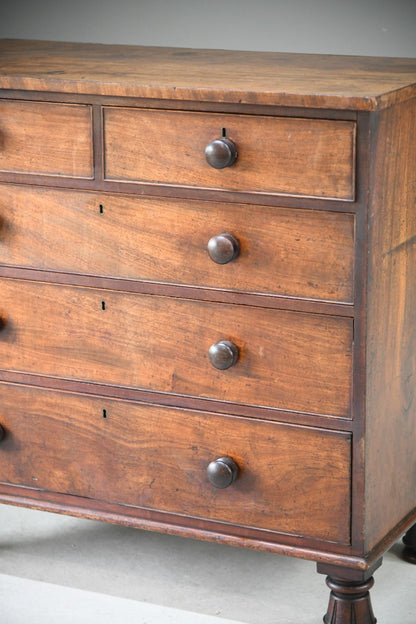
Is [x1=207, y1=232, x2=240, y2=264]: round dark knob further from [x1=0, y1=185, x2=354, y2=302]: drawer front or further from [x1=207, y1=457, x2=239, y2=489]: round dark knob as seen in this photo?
[x1=207, y1=457, x2=239, y2=489]: round dark knob

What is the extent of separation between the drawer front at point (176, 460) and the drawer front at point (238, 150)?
0.48 metres

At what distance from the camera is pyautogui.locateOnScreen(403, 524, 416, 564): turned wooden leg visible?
2707mm

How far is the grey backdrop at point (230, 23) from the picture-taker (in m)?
2.84

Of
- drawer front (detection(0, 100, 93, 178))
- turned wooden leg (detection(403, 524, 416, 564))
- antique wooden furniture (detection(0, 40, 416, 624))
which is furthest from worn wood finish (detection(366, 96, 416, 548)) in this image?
drawer front (detection(0, 100, 93, 178))

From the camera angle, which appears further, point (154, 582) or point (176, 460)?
point (154, 582)

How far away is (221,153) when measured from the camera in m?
2.18

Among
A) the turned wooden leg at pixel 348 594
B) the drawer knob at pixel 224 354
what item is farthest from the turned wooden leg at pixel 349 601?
the drawer knob at pixel 224 354

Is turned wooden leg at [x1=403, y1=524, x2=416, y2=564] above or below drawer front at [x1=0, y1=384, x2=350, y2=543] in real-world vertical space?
below

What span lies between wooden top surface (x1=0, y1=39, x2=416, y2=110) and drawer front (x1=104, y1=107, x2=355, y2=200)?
0.04 m

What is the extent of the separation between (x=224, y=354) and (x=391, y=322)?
331 mm

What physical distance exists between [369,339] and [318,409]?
17 centimetres


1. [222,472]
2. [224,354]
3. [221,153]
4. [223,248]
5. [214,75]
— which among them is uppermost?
[214,75]

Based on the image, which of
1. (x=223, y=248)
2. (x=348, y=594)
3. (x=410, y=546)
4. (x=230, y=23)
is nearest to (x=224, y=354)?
(x=223, y=248)

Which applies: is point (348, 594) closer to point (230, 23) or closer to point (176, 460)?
point (176, 460)
